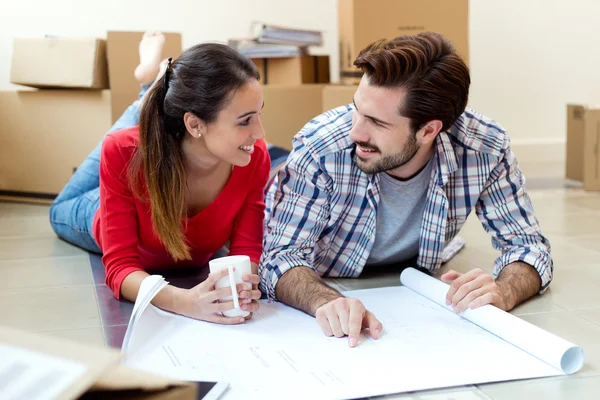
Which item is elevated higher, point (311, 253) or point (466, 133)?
point (466, 133)

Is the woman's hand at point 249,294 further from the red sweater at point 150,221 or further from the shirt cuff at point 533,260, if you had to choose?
the shirt cuff at point 533,260

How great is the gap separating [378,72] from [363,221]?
1.22 feet

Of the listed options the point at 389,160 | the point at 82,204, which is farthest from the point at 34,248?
the point at 389,160

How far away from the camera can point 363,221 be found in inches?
69.5

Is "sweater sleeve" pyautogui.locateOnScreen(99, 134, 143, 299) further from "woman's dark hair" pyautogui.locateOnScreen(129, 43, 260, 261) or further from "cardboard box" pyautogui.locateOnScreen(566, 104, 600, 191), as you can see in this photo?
"cardboard box" pyautogui.locateOnScreen(566, 104, 600, 191)

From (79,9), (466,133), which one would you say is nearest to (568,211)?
(466,133)

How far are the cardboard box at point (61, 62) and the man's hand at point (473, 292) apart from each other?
6.58ft

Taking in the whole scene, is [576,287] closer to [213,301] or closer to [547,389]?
[547,389]

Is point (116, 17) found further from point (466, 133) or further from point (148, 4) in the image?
point (466, 133)

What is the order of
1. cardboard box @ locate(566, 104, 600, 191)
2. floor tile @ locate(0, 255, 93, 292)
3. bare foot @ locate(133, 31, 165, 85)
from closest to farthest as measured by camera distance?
floor tile @ locate(0, 255, 93, 292), bare foot @ locate(133, 31, 165, 85), cardboard box @ locate(566, 104, 600, 191)

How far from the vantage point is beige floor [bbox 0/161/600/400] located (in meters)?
1.18

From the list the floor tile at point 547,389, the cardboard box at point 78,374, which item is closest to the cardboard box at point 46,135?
the floor tile at point 547,389

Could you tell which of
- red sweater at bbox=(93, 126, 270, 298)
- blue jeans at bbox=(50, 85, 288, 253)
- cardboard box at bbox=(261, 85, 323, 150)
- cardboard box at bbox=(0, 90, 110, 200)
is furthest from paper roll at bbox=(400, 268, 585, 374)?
cardboard box at bbox=(0, 90, 110, 200)

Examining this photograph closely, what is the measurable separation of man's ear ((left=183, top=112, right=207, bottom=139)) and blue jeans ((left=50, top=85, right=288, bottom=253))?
670 millimetres
